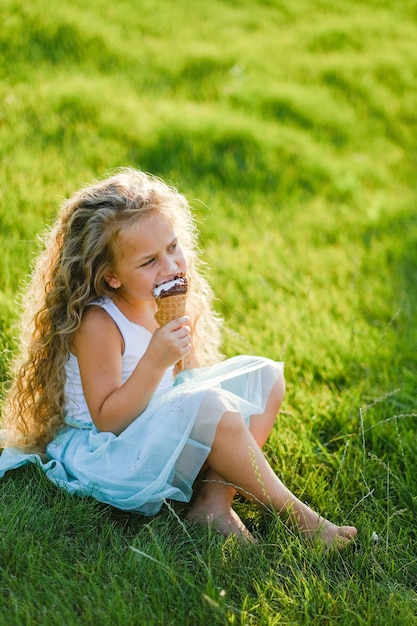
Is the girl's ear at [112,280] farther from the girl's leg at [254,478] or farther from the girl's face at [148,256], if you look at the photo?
the girl's leg at [254,478]

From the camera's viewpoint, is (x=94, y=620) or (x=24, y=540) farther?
(x=24, y=540)

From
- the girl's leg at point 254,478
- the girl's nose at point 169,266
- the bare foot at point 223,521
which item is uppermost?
the girl's nose at point 169,266

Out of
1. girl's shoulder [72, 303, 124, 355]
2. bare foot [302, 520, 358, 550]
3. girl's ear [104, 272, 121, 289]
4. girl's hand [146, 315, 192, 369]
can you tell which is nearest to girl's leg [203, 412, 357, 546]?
bare foot [302, 520, 358, 550]

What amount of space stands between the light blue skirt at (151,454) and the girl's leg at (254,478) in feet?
0.14

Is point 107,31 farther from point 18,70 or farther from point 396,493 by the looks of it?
point 396,493

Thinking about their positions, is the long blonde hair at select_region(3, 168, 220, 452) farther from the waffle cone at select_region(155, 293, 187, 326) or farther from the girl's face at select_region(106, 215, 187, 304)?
the waffle cone at select_region(155, 293, 187, 326)

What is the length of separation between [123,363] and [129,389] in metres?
0.21

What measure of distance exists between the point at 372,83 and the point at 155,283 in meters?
4.46

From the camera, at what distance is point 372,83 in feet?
21.0

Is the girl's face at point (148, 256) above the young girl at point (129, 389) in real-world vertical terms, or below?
above

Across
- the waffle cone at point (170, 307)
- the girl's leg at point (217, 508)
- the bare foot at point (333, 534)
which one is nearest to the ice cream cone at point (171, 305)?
the waffle cone at point (170, 307)

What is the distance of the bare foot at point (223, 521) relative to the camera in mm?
2500

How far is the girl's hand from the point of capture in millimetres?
2518

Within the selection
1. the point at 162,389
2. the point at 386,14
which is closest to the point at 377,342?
the point at 162,389
